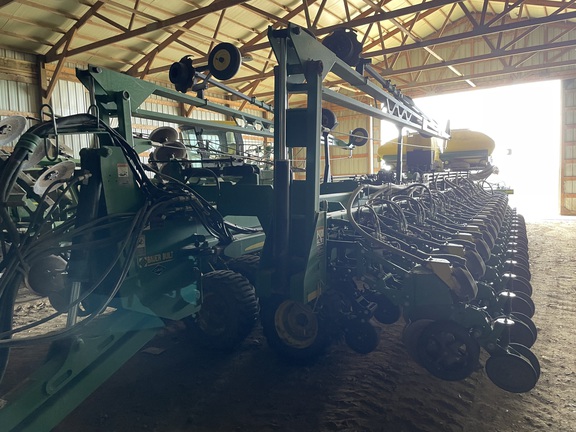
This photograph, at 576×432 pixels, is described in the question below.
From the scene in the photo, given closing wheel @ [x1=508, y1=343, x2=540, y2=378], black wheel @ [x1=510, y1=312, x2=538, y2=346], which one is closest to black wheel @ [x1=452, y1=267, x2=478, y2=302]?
closing wheel @ [x1=508, y1=343, x2=540, y2=378]

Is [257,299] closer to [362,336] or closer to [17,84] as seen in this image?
[362,336]

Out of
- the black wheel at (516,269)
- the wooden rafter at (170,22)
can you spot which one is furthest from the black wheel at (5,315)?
the wooden rafter at (170,22)

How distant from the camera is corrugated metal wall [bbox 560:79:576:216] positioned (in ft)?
46.0

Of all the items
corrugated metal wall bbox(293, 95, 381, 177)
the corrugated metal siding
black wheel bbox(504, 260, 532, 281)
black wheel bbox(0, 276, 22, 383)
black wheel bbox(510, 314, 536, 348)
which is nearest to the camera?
black wheel bbox(0, 276, 22, 383)

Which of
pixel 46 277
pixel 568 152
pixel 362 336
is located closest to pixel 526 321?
pixel 362 336

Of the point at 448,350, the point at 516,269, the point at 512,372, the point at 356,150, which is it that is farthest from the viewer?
the point at 356,150

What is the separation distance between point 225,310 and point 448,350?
5.38 feet

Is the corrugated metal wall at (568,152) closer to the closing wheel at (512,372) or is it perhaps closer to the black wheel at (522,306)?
the black wheel at (522,306)

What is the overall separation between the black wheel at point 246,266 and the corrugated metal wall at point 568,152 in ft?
46.8

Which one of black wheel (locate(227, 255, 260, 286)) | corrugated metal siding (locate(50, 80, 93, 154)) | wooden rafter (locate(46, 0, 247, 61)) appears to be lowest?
black wheel (locate(227, 255, 260, 286))

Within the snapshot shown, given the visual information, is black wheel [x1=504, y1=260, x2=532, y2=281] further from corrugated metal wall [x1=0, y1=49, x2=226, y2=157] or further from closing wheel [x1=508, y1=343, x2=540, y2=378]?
corrugated metal wall [x1=0, y1=49, x2=226, y2=157]

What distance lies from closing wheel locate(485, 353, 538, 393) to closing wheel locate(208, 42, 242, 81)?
119 inches

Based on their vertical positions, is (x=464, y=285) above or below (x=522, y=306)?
above

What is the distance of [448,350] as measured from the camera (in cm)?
237
